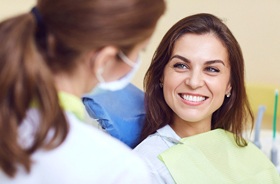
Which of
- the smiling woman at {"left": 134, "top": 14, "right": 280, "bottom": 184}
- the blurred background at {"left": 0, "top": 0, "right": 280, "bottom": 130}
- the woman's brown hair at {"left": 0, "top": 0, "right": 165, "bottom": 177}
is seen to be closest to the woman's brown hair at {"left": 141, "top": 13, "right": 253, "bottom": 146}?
the smiling woman at {"left": 134, "top": 14, "right": 280, "bottom": 184}

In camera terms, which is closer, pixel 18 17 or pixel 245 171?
pixel 18 17

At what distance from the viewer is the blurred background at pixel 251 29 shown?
227 centimetres

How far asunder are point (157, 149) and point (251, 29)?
50.7 inches

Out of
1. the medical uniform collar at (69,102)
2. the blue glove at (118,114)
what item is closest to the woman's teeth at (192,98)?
the blue glove at (118,114)

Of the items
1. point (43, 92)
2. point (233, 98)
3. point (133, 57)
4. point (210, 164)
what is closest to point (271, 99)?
point (233, 98)

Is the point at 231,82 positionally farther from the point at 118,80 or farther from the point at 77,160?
the point at 77,160

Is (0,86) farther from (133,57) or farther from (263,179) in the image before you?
(263,179)

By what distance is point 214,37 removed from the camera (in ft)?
4.16

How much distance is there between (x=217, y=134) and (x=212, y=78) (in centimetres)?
24

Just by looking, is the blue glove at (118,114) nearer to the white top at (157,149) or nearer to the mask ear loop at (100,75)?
the white top at (157,149)

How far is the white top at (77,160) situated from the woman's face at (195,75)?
57cm

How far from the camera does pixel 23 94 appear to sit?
63cm

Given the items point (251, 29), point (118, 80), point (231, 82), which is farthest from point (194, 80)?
point (251, 29)

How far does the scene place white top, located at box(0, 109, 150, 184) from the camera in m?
0.66
